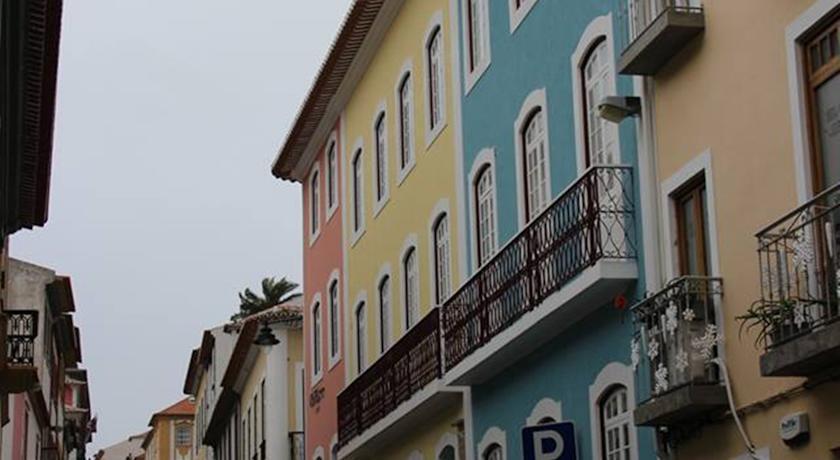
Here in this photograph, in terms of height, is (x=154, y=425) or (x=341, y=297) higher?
(x=154, y=425)

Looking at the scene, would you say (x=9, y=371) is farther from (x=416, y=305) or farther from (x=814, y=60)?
(x=814, y=60)

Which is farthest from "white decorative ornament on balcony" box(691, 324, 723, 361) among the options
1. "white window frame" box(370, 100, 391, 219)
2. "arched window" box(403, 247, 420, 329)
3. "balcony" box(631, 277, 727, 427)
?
"white window frame" box(370, 100, 391, 219)

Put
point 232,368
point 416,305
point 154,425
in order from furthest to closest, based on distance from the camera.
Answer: point 154,425
point 232,368
point 416,305

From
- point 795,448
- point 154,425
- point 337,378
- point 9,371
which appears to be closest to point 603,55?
point 795,448

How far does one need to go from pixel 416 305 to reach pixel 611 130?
32.6ft

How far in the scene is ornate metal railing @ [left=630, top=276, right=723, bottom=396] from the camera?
16.0 meters

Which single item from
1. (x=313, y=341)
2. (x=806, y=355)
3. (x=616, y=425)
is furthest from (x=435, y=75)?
(x=806, y=355)

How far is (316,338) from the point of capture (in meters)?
37.7

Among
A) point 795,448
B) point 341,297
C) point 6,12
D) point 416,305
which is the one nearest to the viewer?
point 795,448

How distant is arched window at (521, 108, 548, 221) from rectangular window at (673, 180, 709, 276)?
4.13 metres

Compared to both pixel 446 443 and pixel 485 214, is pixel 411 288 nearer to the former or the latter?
pixel 446 443

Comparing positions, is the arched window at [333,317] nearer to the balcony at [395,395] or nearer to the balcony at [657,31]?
the balcony at [395,395]

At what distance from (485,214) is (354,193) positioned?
9660 mm

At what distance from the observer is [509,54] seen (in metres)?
23.1
